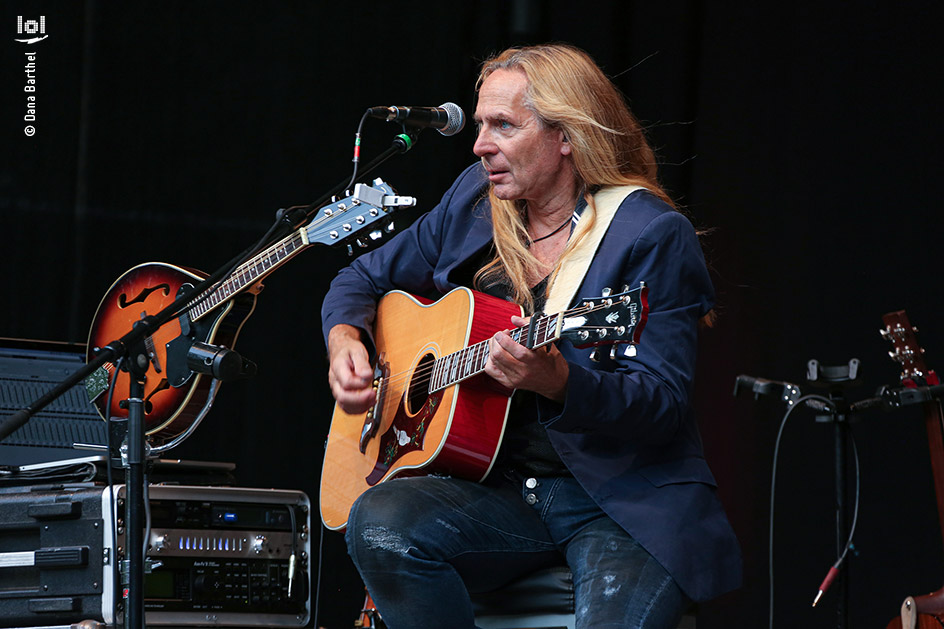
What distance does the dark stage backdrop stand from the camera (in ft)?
12.4

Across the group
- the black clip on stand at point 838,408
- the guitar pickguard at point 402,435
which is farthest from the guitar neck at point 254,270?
the black clip on stand at point 838,408

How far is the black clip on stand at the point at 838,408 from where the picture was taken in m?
3.35

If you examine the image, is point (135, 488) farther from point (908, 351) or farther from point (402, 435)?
point (908, 351)

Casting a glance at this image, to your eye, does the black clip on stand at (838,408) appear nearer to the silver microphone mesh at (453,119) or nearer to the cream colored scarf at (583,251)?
the cream colored scarf at (583,251)

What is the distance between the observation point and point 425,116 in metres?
2.50

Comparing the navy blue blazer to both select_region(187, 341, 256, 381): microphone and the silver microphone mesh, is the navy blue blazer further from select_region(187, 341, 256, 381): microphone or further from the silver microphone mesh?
select_region(187, 341, 256, 381): microphone

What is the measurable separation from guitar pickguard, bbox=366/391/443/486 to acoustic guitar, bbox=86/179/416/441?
52 centimetres

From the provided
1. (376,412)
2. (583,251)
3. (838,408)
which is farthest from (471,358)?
(838,408)

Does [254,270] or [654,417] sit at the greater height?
[254,270]

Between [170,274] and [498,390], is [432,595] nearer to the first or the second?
[498,390]

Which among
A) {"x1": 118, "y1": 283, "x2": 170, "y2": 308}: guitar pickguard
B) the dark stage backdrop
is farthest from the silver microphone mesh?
the dark stage backdrop

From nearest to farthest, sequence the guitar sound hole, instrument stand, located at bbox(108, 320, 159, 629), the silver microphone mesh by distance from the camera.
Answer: instrument stand, located at bbox(108, 320, 159, 629)
the guitar sound hole
the silver microphone mesh

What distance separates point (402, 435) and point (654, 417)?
0.64m

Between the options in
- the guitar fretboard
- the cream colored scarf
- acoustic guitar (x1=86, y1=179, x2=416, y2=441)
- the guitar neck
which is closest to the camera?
the guitar fretboard
